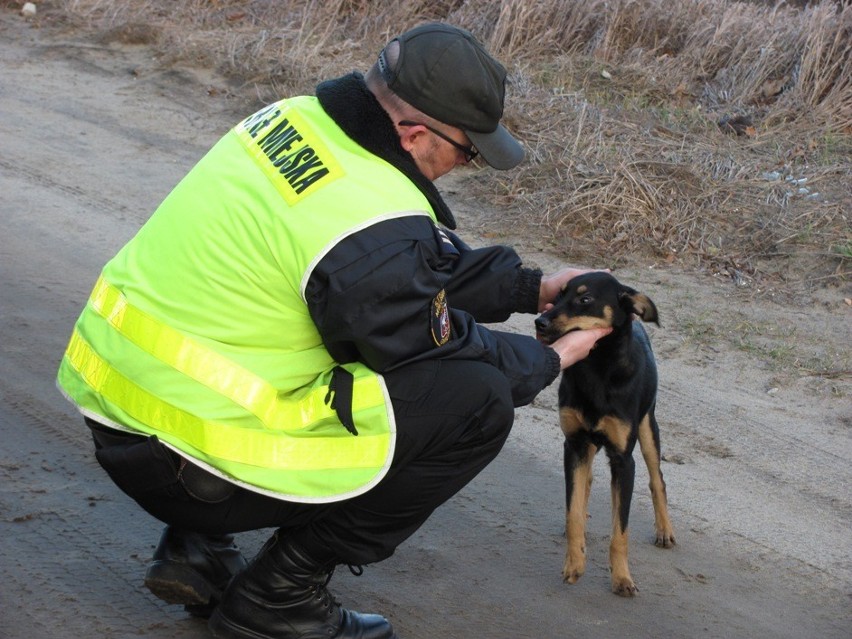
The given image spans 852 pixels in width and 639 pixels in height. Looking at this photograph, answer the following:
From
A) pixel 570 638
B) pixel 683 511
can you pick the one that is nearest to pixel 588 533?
pixel 683 511

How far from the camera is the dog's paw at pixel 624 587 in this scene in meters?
3.99

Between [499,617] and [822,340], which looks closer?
[499,617]

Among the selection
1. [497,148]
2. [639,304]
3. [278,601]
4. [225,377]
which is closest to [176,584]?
[278,601]

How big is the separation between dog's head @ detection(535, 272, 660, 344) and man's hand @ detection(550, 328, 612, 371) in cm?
10

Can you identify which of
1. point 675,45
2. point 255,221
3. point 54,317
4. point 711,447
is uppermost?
point 255,221

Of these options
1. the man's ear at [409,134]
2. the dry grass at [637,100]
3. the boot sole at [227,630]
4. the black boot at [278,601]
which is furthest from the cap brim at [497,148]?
the dry grass at [637,100]

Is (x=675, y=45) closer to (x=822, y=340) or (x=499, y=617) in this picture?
(x=822, y=340)

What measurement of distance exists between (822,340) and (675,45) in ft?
15.0

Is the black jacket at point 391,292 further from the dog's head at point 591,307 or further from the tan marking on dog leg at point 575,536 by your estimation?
the tan marking on dog leg at point 575,536

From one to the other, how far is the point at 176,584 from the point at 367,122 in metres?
1.44

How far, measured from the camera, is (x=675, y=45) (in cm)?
1009

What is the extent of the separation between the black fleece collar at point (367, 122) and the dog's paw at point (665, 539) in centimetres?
197

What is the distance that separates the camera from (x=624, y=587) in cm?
400

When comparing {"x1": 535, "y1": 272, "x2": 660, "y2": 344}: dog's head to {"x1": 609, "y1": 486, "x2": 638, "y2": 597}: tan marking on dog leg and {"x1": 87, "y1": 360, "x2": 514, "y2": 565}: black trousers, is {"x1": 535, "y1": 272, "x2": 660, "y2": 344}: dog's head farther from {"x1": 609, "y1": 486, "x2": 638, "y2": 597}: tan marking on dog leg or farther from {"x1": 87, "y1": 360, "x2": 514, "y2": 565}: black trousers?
{"x1": 87, "y1": 360, "x2": 514, "y2": 565}: black trousers
